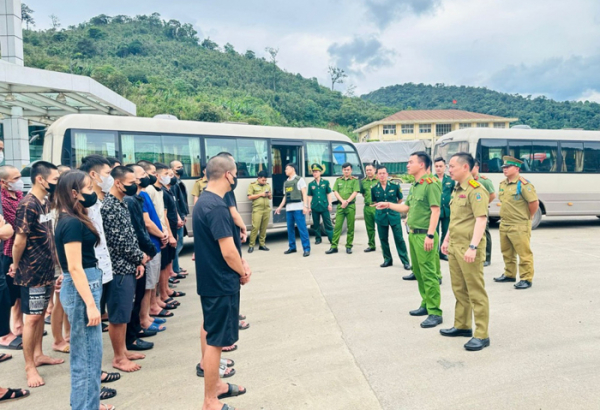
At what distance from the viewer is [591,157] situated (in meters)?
12.6

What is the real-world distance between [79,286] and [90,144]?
260 inches

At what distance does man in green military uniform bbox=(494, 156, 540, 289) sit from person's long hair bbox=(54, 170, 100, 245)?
5616mm

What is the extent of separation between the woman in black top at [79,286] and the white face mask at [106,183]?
27.0 inches

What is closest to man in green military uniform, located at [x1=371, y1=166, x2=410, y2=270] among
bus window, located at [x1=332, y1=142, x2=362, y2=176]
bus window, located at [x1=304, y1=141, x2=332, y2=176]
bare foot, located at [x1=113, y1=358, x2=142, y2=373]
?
bus window, located at [x1=304, y1=141, x2=332, y2=176]

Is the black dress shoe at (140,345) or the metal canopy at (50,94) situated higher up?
the metal canopy at (50,94)

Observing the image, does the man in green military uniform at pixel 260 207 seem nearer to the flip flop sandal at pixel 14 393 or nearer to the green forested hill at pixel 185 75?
the flip flop sandal at pixel 14 393

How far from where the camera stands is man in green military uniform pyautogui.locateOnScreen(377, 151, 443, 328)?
4711 mm

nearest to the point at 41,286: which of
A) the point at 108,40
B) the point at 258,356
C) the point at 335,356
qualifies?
the point at 258,356

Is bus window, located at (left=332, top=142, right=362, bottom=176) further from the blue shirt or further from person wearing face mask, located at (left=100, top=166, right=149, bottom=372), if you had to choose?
person wearing face mask, located at (left=100, top=166, right=149, bottom=372)

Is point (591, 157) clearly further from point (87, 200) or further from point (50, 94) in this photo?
point (50, 94)

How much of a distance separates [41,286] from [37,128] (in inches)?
778

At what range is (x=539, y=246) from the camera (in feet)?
30.6

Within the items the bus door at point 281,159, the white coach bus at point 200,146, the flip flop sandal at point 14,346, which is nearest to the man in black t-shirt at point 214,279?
the flip flop sandal at point 14,346

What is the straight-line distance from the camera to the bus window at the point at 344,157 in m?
11.6
